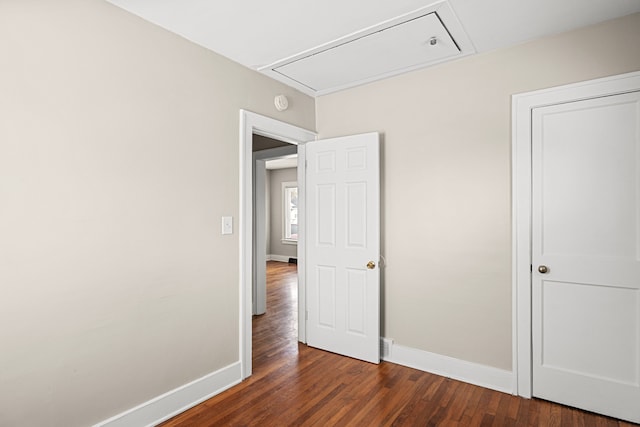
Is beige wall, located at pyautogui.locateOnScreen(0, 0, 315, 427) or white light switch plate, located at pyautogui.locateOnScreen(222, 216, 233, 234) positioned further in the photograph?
white light switch plate, located at pyautogui.locateOnScreen(222, 216, 233, 234)

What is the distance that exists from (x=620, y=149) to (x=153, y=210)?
2.95 metres

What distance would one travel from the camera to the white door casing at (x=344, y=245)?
3.05 meters

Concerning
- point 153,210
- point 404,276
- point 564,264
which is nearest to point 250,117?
point 153,210

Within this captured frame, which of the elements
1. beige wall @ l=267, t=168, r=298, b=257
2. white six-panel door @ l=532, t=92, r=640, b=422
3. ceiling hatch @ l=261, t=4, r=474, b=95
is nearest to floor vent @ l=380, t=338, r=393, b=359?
white six-panel door @ l=532, t=92, r=640, b=422

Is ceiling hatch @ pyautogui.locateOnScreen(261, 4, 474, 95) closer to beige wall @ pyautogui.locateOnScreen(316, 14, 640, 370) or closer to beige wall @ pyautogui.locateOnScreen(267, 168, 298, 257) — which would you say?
beige wall @ pyautogui.locateOnScreen(316, 14, 640, 370)

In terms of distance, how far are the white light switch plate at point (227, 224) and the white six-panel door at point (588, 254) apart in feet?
7.15

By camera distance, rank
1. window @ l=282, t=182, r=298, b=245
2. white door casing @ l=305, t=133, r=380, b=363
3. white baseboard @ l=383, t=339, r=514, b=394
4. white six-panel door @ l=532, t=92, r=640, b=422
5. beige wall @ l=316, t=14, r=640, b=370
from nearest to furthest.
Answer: white six-panel door @ l=532, t=92, r=640, b=422 < beige wall @ l=316, t=14, r=640, b=370 < white baseboard @ l=383, t=339, r=514, b=394 < white door casing @ l=305, t=133, r=380, b=363 < window @ l=282, t=182, r=298, b=245

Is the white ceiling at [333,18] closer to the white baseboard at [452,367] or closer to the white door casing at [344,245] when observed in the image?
the white door casing at [344,245]

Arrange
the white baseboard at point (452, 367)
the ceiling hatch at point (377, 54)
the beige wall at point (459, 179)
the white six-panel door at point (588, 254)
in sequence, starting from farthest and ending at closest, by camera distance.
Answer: the white baseboard at point (452, 367)
the beige wall at point (459, 179)
the ceiling hatch at point (377, 54)
the white six-panel door at point (588, 254)

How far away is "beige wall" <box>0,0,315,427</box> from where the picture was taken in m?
1.69

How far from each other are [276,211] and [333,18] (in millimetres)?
7734

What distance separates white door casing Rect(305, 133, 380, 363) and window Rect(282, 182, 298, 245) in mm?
6048

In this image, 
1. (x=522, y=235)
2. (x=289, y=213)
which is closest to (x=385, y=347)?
(x=522, y=235)

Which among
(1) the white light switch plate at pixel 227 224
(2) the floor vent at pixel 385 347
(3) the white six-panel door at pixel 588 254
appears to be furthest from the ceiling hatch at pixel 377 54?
(2) the floor vent at pixel 385 347
